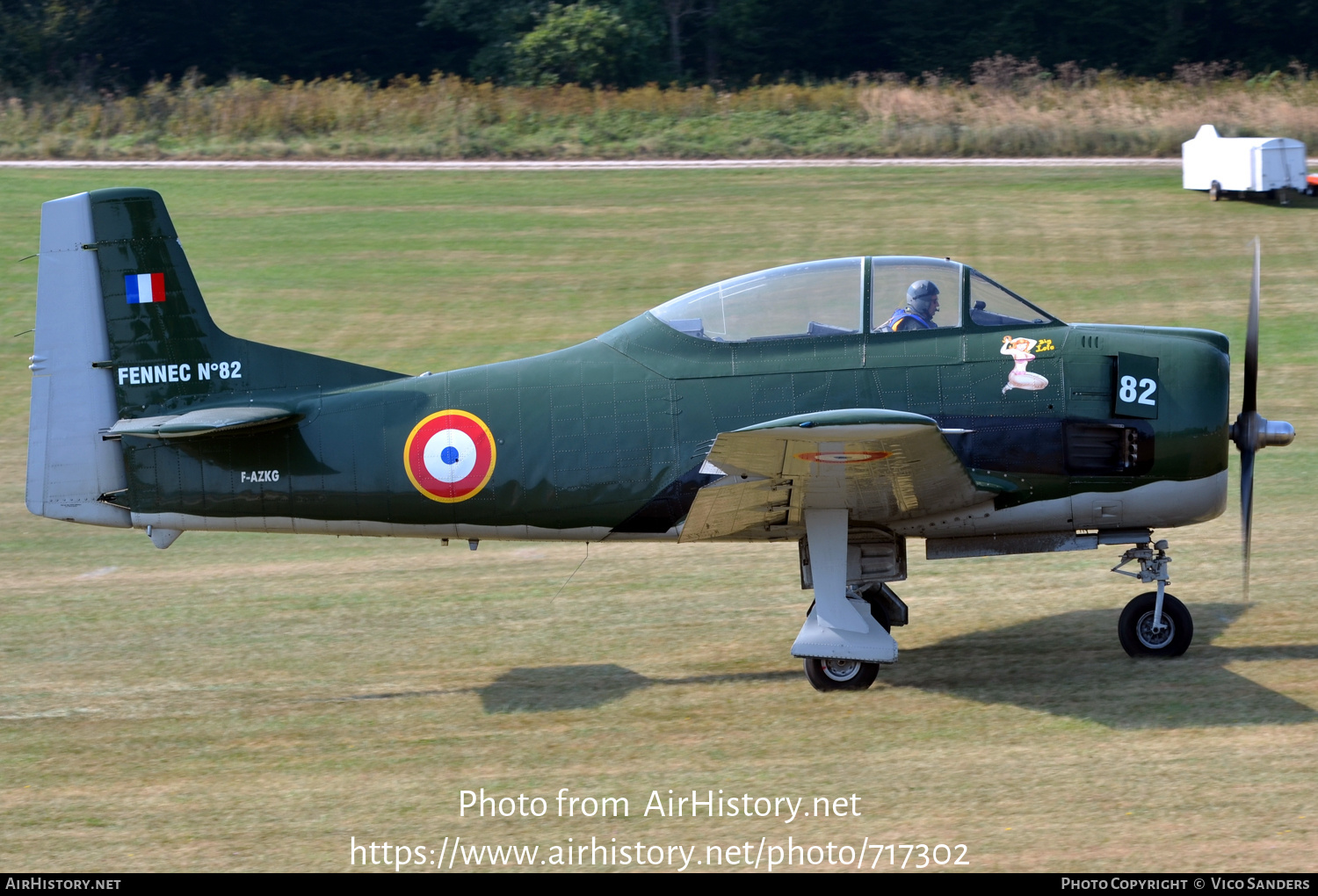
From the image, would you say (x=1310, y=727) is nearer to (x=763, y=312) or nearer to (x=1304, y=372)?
(x=763, y=312)

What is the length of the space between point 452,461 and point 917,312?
317 cm

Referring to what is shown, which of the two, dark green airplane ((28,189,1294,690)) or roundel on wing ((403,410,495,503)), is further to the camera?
roundel on wing ((403,410,495,503))

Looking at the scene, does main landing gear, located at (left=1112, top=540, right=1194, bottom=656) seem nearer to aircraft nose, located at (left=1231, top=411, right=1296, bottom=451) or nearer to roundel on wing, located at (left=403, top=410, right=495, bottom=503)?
aircraft nose, located at (left=1231, top=411, right=1296, bottom=451)

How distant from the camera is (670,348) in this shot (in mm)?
8477

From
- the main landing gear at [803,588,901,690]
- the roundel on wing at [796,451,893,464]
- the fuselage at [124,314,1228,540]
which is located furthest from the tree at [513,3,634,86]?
the roundel on wing at [796,451,893,464]

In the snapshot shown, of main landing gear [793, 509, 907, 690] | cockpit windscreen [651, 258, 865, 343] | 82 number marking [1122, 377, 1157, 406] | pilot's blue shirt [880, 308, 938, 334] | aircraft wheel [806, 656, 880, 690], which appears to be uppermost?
cockpit windscreen [651, 258, 865, 343]

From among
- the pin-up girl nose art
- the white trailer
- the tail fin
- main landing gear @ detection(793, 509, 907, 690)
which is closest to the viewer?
main landing gear @ detection(793, 509, 907, 690)

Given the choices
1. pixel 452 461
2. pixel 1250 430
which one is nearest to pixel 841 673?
pixel 452 461

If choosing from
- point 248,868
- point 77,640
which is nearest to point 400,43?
point 77,640

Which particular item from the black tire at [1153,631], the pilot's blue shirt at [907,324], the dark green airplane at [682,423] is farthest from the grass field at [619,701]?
the pilot's blue shirt at [907,324]

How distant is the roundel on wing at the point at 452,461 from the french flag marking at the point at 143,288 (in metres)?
2.06

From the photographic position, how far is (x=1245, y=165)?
24828 millimetres

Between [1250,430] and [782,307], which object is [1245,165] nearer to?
[1250,430]

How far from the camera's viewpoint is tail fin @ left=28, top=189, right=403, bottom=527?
28.2ft
